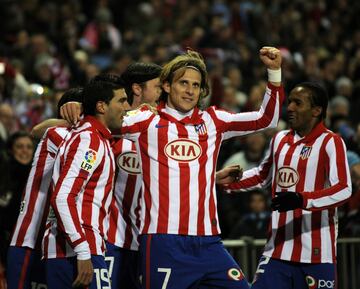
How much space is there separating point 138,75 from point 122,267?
1.46m

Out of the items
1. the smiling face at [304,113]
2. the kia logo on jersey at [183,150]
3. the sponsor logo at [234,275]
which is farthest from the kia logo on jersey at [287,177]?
the sponsor logo at [234,275]

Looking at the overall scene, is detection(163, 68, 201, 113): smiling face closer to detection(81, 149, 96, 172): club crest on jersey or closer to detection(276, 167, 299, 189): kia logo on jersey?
detection(81, 149, 96, 172): club crest on jersey

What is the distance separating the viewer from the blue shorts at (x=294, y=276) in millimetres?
A: 7191

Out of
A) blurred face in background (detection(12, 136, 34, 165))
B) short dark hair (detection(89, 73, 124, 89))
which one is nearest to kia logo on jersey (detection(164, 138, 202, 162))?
short dark hair (detection(89, 73, 124, 89))

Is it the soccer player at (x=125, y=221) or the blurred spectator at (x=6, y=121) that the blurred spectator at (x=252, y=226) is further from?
the soccer player at (x=125, y=221)

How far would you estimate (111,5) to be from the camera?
63.1 ft

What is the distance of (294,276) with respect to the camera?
7277 millimetres

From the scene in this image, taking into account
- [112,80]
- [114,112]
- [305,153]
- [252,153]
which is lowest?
[305,153]

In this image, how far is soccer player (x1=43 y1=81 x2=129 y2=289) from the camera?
6152 millimetres

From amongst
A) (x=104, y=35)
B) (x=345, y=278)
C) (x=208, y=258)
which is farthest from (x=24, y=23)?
(x=208, y=258)

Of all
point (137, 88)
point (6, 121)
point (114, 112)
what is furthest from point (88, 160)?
point (6, 121)

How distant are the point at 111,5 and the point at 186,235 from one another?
527 inches

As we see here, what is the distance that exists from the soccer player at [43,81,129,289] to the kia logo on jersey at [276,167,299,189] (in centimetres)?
144

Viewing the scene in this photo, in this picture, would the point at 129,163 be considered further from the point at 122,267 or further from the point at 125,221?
the point at 122,267
